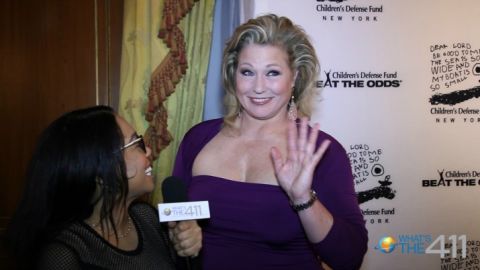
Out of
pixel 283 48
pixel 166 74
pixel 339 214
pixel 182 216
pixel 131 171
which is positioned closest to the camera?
pixel 182 216

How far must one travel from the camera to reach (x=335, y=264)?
1579mm

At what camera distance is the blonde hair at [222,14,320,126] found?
1.84 metres

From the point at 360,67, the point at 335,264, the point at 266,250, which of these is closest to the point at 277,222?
the point at 266,250

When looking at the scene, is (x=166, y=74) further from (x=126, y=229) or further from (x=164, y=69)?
(x=126, y=229)

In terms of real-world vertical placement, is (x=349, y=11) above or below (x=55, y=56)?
above

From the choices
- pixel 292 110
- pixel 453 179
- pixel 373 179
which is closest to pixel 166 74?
pixel 292 110

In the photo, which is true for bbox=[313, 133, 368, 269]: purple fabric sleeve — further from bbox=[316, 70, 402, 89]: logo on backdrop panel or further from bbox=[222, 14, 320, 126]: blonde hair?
bbox=[316, 70, 402, 89]: logo on backdrop panel

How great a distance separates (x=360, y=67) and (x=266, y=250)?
6.12ft

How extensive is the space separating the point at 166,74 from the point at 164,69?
37mm

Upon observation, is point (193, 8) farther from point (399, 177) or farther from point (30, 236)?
point (30, 236)

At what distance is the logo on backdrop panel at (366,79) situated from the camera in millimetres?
3133

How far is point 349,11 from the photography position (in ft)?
10.3

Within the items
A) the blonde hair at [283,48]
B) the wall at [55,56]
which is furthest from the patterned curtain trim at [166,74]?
the blonde hair at [283,48]

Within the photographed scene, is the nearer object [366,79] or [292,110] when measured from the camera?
[292,110]
